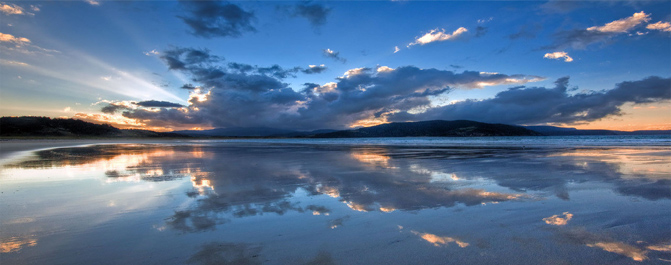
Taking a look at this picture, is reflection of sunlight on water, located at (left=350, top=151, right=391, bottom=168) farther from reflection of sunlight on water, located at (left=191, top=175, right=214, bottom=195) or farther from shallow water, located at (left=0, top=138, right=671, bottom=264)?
reflection of sunlight on water, located at (left=191, top=175, right=214, bottom=195)

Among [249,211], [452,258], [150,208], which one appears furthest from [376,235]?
[150,208]

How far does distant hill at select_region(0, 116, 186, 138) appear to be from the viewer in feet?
459

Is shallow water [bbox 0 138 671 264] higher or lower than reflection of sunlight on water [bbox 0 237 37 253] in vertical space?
higher

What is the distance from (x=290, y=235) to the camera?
465cm

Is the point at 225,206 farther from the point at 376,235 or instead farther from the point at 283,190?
the point at 376,235

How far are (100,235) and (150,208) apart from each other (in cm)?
179

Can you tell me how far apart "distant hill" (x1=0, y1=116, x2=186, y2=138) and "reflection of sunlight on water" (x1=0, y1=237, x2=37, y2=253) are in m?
178

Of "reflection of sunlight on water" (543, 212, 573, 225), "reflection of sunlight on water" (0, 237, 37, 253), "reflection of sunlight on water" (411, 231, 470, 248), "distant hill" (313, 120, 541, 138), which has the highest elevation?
"distant hill" (313, 120, 541, 138)

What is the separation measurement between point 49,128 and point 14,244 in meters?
208

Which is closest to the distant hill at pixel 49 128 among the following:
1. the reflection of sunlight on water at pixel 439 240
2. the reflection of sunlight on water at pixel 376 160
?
the reflection of sunlight on water at pixel 376 160

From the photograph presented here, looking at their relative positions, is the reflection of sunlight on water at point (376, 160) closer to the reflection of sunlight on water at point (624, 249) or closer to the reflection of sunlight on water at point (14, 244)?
the reflection of sunlight on water at point (624, 249)

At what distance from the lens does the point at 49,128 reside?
6093 inches

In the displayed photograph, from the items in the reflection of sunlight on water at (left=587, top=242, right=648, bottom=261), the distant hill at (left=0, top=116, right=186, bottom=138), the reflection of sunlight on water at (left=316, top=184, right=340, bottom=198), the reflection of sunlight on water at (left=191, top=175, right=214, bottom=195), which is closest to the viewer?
the reflection of sunlight on water at (left=587, top=242, right=648, bottom=261)

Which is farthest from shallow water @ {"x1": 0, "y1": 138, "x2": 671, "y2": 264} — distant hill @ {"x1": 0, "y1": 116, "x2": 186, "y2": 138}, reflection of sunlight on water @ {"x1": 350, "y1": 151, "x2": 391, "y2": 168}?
distant hill @ {"x1": 0, "y1": 116, "x2": 186, "y2": 138}
